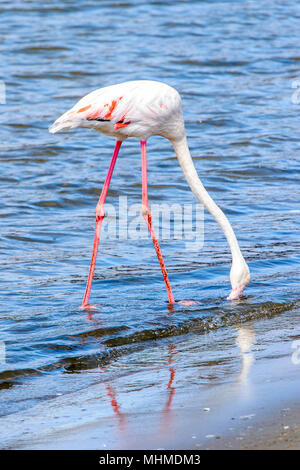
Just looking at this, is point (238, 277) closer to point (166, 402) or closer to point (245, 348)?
point (245, 348)

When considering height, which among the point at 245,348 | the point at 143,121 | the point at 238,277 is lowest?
the point at 245,348

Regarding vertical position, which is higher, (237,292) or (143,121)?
(143,121)

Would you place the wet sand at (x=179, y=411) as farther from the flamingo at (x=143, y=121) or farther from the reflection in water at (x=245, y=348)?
the flamingo at (x=143, y=121)

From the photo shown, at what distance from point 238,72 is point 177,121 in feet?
33.6

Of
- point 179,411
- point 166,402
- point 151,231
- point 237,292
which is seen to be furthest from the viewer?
point 151,231

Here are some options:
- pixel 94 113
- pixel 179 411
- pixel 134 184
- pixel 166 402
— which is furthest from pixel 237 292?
pixel 134 184

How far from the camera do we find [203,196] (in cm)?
761

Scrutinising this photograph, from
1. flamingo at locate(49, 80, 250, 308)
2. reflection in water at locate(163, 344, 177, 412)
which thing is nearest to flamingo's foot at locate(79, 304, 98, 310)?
flamingo at locate(49, 80, 250, 308)

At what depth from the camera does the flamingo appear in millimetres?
7164

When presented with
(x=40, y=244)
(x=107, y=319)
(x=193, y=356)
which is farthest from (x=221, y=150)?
(x=193, y=356)

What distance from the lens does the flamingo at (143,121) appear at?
7164mm

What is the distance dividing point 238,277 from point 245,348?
1.48 m

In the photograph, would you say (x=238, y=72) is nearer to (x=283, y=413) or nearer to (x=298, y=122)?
(x=298, y=122)

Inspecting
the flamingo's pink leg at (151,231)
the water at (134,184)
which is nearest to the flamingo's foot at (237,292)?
the water at (134,184)
